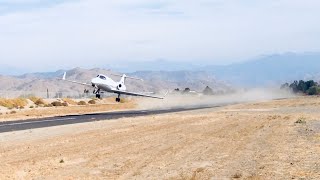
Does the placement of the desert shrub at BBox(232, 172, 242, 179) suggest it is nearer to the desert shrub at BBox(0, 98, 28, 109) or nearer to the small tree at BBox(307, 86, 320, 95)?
the desert shrub at BBox(0, 98, 28, 109)

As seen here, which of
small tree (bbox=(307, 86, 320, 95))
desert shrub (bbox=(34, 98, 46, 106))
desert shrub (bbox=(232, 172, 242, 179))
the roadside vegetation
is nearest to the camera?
desert shrub (bbox=(232, 172, 242, 179))

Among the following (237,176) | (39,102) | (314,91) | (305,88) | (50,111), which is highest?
(305,88)

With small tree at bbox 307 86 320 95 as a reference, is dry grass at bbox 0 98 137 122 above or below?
Answer: below

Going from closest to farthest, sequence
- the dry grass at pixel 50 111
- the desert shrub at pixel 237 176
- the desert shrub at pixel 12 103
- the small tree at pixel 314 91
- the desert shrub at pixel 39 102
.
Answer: the desert shrub at pixel 237 176 → the dry grass at pixel 50 111 → the desert shrub at pixel 12 103 → the desert shrub at pixel 39 102 → the small tree at pixel 314 91

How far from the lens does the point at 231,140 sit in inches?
1104

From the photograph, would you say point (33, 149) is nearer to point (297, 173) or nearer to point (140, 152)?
point (140, 152)

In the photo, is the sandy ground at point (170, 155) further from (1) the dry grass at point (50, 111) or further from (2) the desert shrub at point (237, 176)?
(1) the dry grass at point (50, 111)

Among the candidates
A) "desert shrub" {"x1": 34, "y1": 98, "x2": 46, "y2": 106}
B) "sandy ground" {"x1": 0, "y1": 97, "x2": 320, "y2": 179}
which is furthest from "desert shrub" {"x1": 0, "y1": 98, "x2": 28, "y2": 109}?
"sandy ground" {"x1": 0, "y1": 97, "x2": 320, "y2": 179}

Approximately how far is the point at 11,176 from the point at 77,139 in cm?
1328

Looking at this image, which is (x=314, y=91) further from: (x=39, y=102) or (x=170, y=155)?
(x=170, y=155)

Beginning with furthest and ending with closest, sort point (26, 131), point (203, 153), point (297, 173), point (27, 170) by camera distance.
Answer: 1. point (26, 131)
2. point (203, 153)
3. point (27, 170)
4. point (297, 173)

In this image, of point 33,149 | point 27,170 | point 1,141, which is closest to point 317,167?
point 27,170

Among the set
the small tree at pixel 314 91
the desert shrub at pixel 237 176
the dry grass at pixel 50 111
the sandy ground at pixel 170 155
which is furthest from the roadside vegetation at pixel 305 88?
the desert shrub at pixel 237 176

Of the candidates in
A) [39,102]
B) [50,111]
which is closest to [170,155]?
[50,111]
